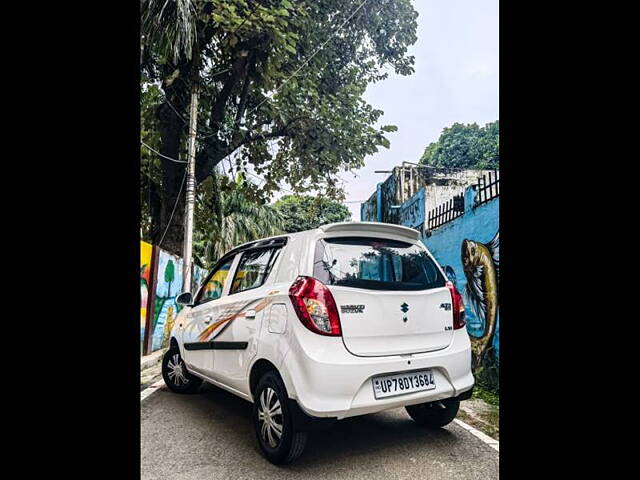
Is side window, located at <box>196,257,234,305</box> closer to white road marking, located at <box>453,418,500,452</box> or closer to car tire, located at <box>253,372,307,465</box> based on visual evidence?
car tire, located at <box>253,372,307,465</box>

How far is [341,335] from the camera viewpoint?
2.24m

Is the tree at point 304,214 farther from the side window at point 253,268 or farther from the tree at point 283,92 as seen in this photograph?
the side window at point 253,268

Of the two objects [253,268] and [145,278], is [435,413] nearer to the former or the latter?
[253,268]

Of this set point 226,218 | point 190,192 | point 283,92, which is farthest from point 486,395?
point 226,218

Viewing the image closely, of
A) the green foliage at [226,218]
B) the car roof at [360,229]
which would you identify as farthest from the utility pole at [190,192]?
the car roof at [360,229]

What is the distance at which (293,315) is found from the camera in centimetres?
229

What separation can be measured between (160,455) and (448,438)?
6.51 ft

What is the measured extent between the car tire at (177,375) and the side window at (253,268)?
1.34 m

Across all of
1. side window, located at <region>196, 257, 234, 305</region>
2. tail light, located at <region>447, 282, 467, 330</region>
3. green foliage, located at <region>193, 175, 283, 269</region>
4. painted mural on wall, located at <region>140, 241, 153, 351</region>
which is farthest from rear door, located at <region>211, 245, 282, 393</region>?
green foliage, located at <region>193, 175, 283, 269</region>

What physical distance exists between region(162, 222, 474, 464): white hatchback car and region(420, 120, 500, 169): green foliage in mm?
21196

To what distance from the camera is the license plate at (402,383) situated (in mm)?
2256

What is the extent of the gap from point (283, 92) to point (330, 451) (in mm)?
7689
